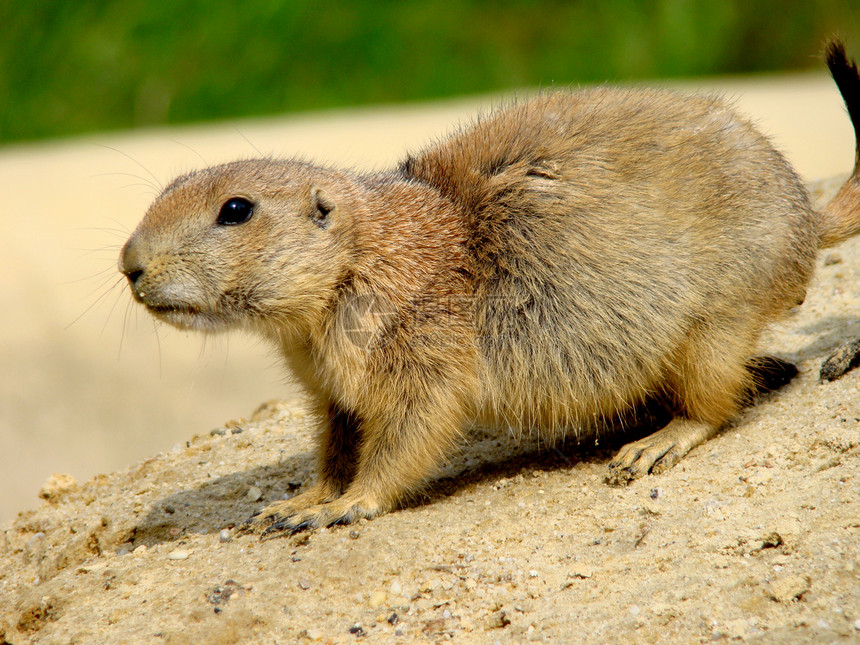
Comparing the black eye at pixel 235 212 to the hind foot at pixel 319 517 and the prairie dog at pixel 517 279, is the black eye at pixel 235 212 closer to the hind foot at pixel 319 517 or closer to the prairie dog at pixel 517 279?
the prairie dog at pixel 517 279

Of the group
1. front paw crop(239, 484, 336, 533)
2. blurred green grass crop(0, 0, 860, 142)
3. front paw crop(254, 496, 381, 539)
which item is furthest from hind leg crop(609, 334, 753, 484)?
blurred green grass crop(0, 0, 860, 142)

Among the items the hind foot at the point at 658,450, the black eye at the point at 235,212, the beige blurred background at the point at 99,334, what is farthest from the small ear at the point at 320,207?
the beige blurred background at the point at 99,334

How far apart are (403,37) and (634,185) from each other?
7433mm

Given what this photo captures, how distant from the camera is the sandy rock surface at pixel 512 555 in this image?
2.70 metres

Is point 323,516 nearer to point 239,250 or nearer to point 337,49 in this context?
point 239,250

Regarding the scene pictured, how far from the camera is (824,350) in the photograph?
4.28 meters

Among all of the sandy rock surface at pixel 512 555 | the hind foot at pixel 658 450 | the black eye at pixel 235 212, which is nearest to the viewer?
the sandy rock surface at pixel 512 555

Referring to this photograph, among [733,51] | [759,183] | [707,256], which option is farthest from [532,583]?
[733,51]

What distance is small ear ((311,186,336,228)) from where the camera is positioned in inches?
142

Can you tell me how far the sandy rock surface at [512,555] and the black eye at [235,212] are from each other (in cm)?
117

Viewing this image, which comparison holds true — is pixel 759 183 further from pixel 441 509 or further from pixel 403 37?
pixel 403 37

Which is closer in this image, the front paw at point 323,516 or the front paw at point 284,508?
the front paw at point 323,516

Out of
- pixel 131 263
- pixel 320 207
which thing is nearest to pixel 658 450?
pixel 320 207

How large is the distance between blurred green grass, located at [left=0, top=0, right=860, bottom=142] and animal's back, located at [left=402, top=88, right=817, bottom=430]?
6.32m
